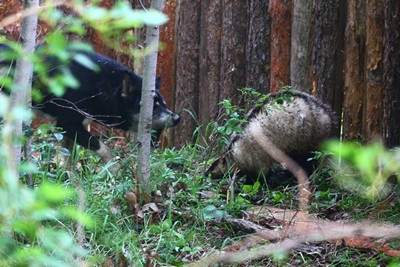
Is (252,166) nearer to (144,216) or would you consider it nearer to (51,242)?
(144,216)

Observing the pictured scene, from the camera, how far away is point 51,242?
1.53 meters

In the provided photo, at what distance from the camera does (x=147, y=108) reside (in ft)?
15.8

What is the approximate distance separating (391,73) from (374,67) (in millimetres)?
342

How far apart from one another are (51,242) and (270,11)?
232 inches

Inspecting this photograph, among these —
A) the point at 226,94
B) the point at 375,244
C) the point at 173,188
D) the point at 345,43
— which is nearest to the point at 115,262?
the point at 173,188

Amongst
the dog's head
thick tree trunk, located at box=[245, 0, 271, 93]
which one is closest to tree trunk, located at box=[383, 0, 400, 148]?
thick tree trunk, located at box=[245, 0, 271, 93]

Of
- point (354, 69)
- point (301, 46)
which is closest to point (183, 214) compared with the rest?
point (354, 69)

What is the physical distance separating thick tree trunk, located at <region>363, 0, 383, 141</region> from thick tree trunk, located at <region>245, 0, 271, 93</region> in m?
1.67

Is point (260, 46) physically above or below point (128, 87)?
above

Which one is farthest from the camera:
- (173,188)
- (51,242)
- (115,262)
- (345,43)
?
(345,43)

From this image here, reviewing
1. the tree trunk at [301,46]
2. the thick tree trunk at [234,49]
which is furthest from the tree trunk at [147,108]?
the thick tree trunk at [234,49]

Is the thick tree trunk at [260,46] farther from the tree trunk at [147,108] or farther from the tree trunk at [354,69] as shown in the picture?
the tree trunk at [147,108]

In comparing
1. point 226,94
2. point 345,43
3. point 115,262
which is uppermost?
point 345,43

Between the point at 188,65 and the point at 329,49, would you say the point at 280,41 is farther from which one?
the point at 188,65
